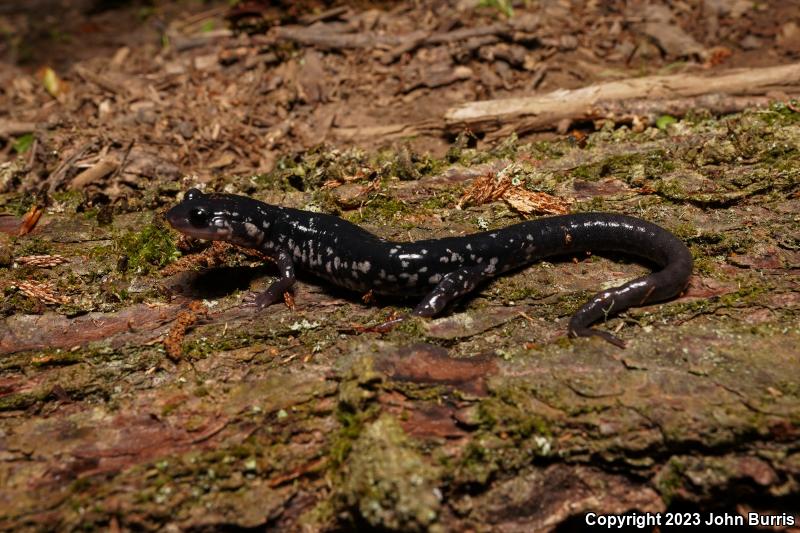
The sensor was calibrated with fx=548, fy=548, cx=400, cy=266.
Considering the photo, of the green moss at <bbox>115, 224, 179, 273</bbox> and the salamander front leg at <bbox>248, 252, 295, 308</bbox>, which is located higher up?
the green moss at <bbox>115, 224, 179, 273</bbox>

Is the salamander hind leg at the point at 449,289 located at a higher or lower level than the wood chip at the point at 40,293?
higher

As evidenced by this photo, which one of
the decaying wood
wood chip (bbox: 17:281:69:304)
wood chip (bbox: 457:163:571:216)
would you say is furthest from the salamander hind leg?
wood chip (bbox: 17:281:69:304)

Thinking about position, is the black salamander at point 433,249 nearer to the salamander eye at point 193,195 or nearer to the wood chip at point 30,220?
the salamander eye at point 193,195

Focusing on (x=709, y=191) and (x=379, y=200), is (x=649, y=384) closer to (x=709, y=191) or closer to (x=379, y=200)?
(x=709, y=191)

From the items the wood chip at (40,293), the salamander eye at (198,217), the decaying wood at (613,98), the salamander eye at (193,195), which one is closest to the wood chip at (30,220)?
the wood chip at (40,293)

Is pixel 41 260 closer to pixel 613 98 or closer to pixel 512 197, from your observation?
pixel 512 197

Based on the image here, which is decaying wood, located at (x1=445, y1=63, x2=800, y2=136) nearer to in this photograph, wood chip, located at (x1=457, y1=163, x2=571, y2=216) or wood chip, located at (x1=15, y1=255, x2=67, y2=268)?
wood chip, located at (x1=457, y1=163, x2=571, y2=216)

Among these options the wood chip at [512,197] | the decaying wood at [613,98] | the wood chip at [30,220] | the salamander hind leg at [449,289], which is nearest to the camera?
the salamander hind leg at [449,289]
